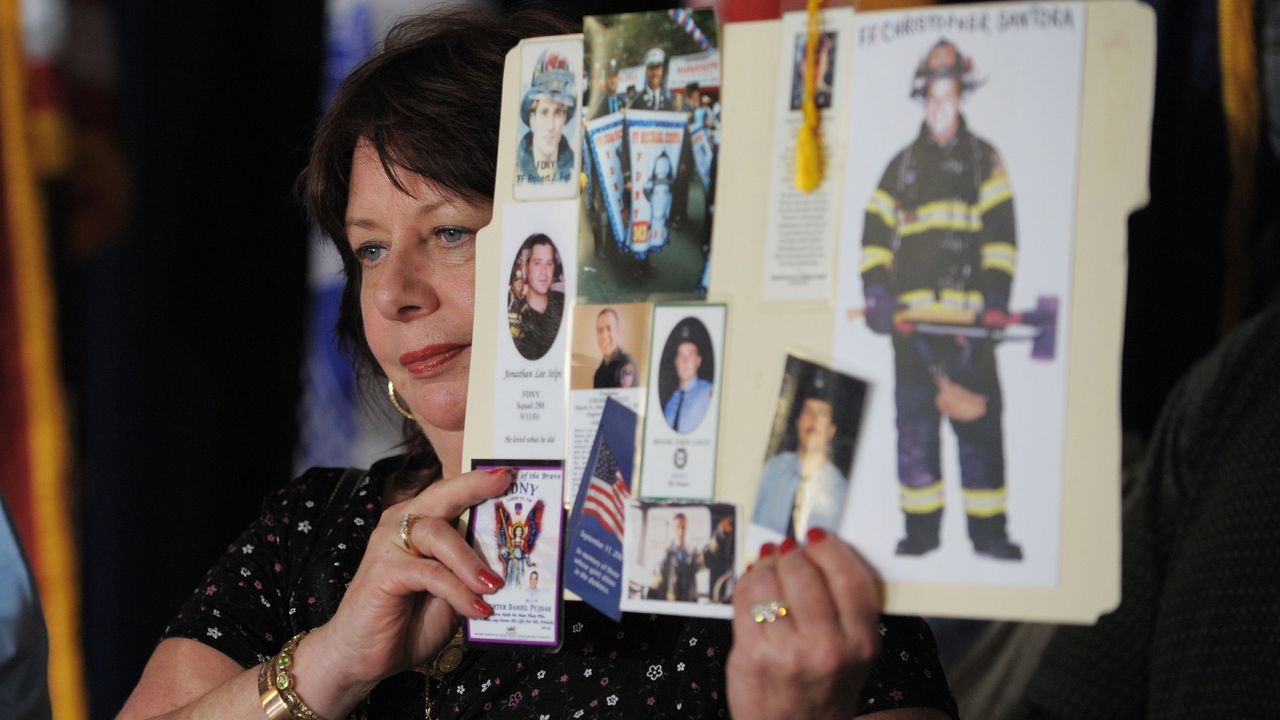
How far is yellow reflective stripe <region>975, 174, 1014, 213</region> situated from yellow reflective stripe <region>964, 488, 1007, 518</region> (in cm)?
17

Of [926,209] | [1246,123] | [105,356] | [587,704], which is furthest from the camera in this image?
[105,356]

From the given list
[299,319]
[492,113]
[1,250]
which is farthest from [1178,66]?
[1,250]

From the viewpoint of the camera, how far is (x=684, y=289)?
0.79 meters

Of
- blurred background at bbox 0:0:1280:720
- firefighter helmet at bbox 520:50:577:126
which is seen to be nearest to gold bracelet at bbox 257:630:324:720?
firefighter helmet at bbox 520:50:577:126

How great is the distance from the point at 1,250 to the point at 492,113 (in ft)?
4.02

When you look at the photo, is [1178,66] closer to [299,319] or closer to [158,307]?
[299,319]

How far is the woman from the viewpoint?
0.74 meters

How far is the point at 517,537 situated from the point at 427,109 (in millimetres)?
414

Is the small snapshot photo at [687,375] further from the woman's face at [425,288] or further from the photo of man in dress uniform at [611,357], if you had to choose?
the woman's face at [425,288]

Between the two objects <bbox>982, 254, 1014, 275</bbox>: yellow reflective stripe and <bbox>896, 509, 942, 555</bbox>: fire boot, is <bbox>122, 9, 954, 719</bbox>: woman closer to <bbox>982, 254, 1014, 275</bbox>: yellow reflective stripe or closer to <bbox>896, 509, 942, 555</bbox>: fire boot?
<bbox>896, 509, 942, 555</bbox>: fire boot

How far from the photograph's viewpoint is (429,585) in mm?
835

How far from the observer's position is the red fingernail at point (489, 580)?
2.66ft

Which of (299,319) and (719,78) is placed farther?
(299,319)

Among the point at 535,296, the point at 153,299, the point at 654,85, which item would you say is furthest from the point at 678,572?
the point at 153,299
